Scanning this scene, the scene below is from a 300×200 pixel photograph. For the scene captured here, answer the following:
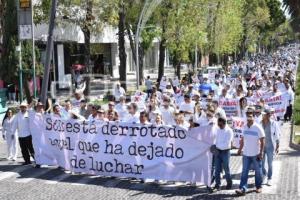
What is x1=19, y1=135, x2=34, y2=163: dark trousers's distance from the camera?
1427 cm

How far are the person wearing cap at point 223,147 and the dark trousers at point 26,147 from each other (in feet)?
17.2

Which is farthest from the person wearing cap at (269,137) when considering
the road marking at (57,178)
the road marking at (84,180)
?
the road marking at (57,178)

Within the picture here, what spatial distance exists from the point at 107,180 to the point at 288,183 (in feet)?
13.0

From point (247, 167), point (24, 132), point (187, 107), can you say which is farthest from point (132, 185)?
point (187, 107)

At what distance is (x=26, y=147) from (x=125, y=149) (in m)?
2.98

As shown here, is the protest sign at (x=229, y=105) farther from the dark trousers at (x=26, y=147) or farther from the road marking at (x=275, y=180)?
the dark trousers at (x=26, y=147)

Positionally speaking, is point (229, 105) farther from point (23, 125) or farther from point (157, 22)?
point (157, 22)

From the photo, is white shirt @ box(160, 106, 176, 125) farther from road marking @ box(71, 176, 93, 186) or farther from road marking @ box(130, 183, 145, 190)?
road marking @ box(130, 183, 145, 190)

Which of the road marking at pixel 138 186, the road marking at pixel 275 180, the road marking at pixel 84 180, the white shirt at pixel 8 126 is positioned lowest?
the road marking at pixel 138 186

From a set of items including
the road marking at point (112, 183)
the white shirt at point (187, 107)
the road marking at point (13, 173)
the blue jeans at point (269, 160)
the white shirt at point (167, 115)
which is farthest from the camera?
the white shirt at point (187, 107)

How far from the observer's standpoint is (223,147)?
1123 cm

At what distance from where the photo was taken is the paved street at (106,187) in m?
11.2

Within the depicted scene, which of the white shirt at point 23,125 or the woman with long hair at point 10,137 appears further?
the woman with long hair at point 10,137

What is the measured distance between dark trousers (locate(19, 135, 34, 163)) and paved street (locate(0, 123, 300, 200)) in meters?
0.47
